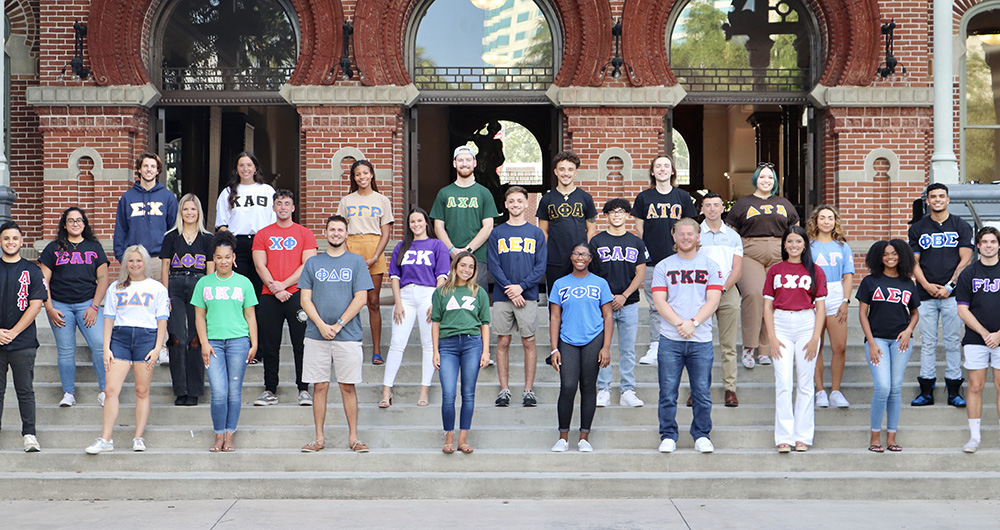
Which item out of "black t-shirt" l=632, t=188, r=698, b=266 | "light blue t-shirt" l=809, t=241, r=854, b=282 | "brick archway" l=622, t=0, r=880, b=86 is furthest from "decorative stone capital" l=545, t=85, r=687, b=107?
"light blue t-shirt" l=809, t=241, r=854, b=282

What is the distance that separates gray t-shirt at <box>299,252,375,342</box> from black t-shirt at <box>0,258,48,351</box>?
84.4 inches

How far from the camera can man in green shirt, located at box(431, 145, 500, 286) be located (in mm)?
9117

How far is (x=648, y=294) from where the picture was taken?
993cm

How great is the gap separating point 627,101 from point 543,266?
457cm

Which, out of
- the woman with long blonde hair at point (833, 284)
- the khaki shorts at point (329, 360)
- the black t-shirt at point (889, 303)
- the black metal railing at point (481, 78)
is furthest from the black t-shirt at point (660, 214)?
the black metal railing at point (481, 78)

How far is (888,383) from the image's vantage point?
7.97 m

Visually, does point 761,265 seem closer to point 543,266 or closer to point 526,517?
point 543,266

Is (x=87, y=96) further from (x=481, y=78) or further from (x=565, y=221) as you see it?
(x=565, y=221)

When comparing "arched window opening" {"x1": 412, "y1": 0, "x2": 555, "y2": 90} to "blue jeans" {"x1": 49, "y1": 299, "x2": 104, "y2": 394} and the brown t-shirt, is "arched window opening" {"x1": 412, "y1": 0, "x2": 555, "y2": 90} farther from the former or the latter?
"blue jeans" {"x1": 49, "y1": 299, "x2": 104, "y2": 394}

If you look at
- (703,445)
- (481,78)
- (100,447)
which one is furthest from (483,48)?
(100,447)

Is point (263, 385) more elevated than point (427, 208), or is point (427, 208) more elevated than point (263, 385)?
point (427, 208)

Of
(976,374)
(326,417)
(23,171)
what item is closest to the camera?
(976,374)

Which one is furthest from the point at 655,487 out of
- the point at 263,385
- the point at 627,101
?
the point at 627,101

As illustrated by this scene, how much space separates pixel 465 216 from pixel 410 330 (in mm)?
1186
